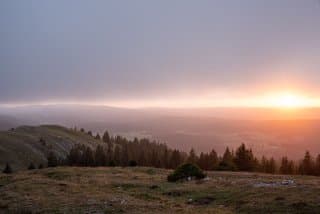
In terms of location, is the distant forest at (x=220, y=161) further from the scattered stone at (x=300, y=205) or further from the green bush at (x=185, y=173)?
the scattered stone at (x=300, y=205)

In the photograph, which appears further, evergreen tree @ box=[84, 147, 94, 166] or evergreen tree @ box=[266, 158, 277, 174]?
evergreen tree @ box=[84, 147, 94, 166]

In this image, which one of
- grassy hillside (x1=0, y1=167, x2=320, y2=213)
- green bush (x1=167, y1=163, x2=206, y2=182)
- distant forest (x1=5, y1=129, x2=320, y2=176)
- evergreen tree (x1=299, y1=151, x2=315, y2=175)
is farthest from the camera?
evergreen tree (x1=299, y1=151, x2=315, y2=175)

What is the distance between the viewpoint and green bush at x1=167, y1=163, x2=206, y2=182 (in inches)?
1753

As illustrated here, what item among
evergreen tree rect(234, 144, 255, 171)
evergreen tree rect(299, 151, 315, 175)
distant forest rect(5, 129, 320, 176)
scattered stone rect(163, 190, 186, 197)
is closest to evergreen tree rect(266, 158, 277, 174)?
distant forest rect(5, 129, 320, 176)

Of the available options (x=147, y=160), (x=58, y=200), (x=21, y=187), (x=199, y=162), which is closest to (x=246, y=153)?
(x=199, y=162)

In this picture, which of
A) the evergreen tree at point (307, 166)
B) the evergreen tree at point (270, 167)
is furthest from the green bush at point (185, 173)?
the evergreen tree at point (270, 167)

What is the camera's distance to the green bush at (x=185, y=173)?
44.5m

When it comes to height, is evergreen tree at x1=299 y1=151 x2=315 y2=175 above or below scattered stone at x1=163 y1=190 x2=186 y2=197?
below

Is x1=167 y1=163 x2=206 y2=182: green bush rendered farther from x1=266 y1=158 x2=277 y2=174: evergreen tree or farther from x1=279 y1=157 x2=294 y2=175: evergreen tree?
x1=266 y1=158 x2=277 y2=174: evergreen tree

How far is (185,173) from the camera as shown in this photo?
45375 mm

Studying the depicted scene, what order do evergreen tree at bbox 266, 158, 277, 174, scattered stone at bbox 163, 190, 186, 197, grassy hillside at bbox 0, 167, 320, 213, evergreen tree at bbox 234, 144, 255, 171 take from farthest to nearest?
evergreen tree at bbox 266, 158, 277, 174, evergreen tree at bbox 234, 144, 255, 171, scattered stone at bbox 163, 190, 186, 197, grassy hillside at bbox 0, 167, 320, 213

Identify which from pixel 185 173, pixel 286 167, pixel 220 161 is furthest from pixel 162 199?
pixel 286 167

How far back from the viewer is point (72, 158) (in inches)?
5940

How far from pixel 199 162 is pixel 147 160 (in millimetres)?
19701
